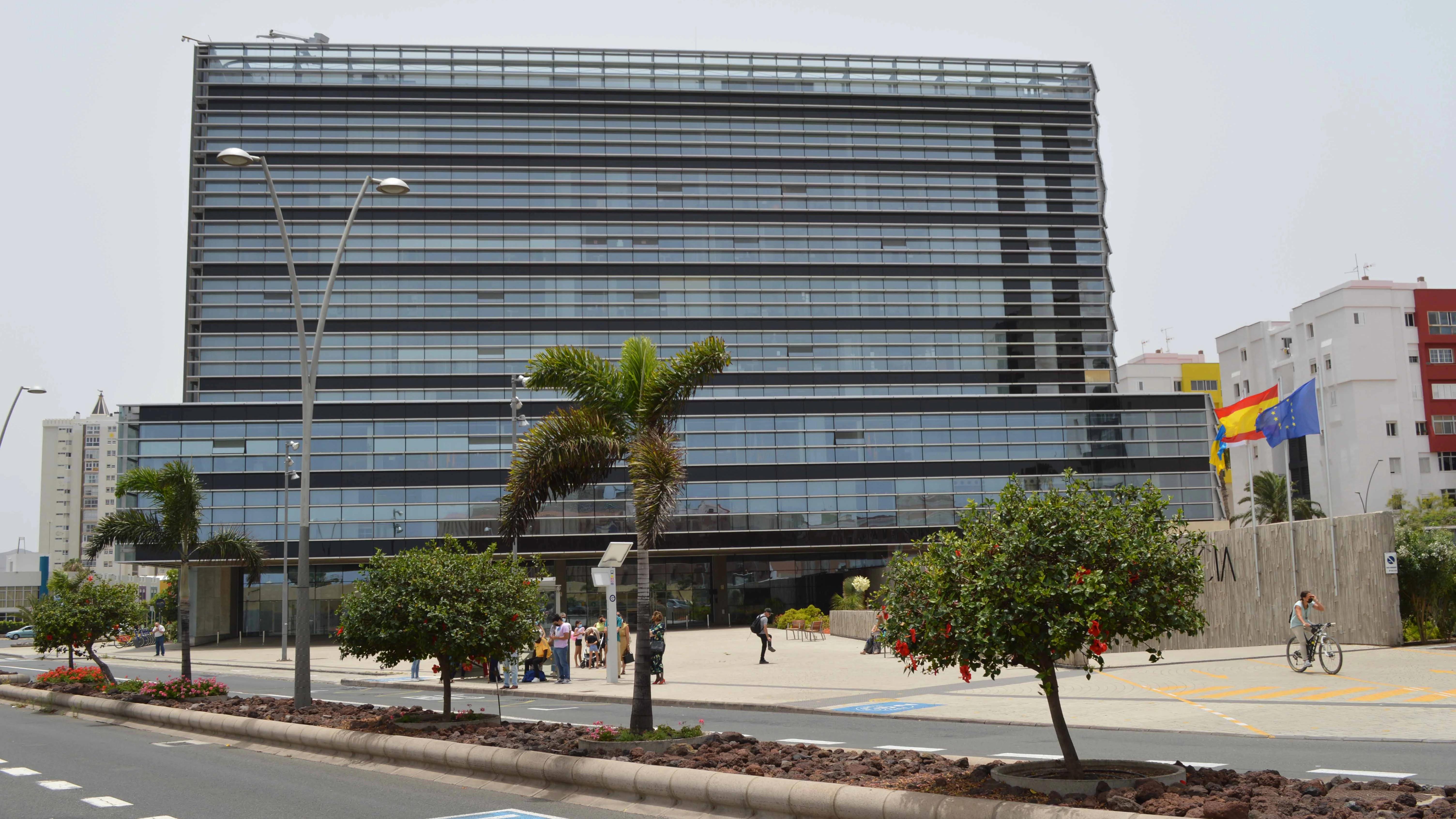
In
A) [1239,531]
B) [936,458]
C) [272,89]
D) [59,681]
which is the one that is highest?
[272,89]

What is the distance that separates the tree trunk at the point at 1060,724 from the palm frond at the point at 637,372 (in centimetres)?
794

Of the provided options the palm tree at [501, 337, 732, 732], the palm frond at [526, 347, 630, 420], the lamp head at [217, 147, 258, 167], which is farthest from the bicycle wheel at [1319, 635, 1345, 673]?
the lamp head at [217, 147, 258, 167]

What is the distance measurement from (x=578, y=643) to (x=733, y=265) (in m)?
38.6

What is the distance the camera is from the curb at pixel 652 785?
312 inches

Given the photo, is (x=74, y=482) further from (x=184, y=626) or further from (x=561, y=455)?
(x=561, y=455)

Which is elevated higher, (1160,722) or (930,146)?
(930,146)

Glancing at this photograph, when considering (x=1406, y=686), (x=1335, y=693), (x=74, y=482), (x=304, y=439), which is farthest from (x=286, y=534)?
(x=74, y=482)

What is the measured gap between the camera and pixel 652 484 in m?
14.8

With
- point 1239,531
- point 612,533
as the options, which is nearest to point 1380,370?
point 612,533

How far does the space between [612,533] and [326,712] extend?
44.3 meters

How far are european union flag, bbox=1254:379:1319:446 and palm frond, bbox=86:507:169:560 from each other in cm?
3177

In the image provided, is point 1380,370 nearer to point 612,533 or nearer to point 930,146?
point 930,146

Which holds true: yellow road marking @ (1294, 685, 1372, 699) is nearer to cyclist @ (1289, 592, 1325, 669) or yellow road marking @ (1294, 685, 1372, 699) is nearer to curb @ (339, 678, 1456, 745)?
cyclist @ (1289, 592, 1325, 669)

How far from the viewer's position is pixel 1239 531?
2872 cm
